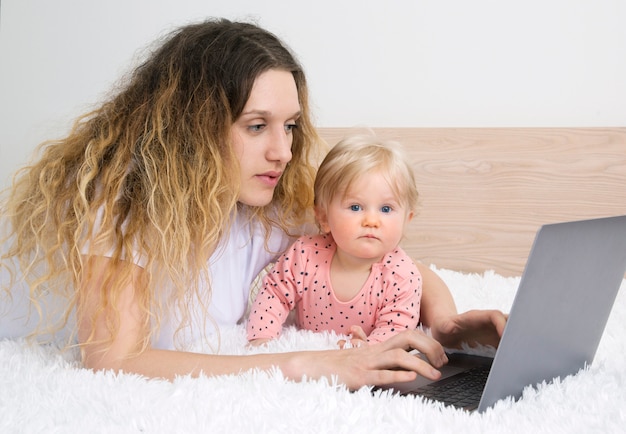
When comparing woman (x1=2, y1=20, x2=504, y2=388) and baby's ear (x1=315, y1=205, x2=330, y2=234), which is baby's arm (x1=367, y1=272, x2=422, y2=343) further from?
baby's ear (x1=315, y1=205, x2=330, y2=234)

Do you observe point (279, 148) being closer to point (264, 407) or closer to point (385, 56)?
point (264, 407)

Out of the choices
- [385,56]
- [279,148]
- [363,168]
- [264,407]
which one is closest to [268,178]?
[279,148]

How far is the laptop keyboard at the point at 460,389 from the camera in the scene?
98 cm

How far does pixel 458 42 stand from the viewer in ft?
6.99

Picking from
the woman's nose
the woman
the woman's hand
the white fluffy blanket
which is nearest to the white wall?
the woman

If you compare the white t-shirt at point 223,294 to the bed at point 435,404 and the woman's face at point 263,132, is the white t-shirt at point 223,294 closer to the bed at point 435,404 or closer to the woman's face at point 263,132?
the bed at point 435,404

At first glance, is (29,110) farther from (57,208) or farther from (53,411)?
(53,411)

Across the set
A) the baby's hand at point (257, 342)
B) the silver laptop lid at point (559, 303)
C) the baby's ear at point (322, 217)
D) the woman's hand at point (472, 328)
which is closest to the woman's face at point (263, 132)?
the baby's ear at point (322, 217)

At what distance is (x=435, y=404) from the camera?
919 mm

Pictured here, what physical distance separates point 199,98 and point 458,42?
41.0 inches

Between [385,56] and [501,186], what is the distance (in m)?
0.53

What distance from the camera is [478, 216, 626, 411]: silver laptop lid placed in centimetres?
87

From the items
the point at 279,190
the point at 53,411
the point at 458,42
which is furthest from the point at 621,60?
the point at 53,411

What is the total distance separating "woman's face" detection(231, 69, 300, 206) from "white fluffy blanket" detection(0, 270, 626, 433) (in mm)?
437
